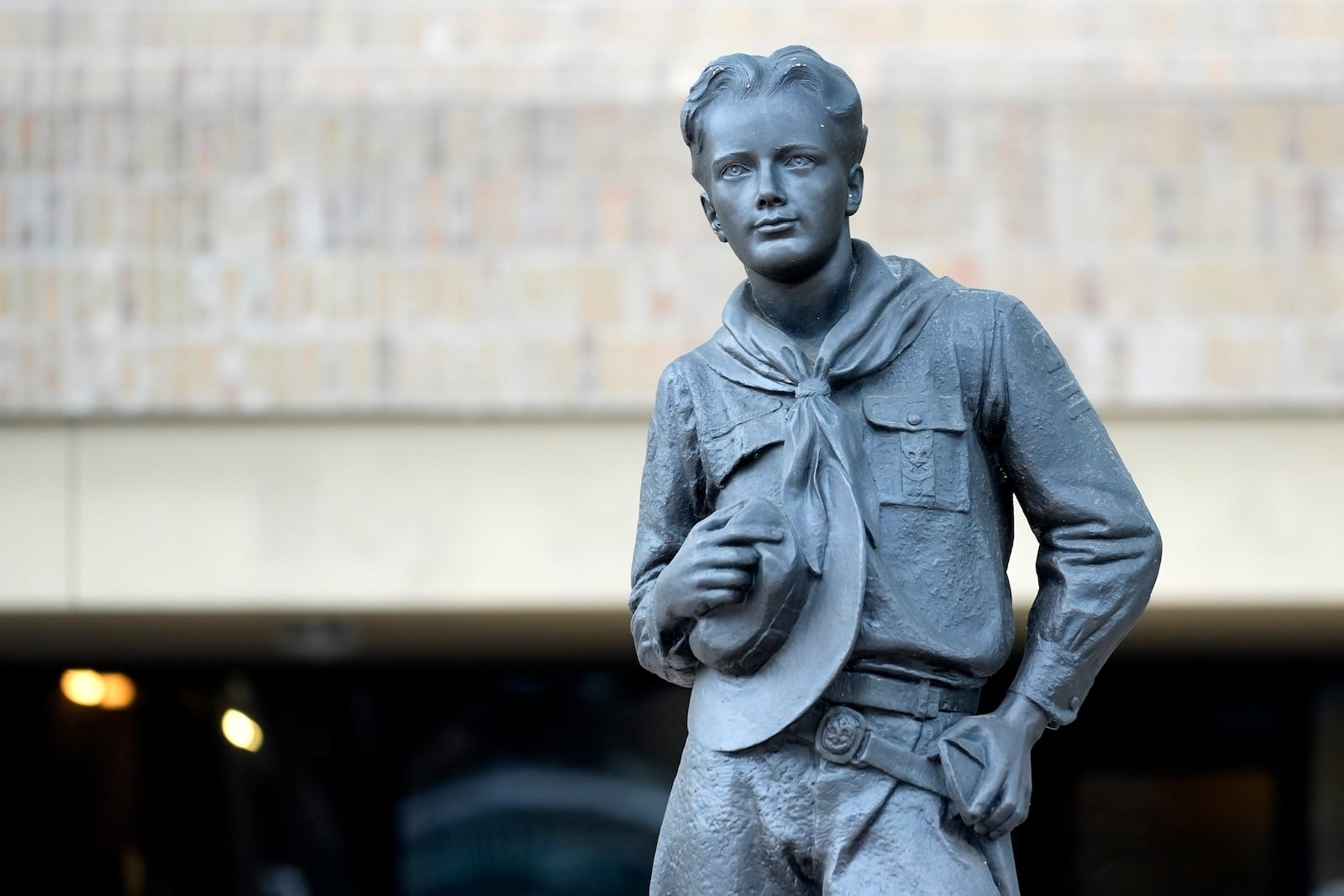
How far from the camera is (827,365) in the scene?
3.66 meters

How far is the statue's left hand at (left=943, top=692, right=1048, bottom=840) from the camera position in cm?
342

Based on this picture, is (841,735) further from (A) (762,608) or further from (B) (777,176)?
(B) (777,176)

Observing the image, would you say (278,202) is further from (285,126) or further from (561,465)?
(561,465)

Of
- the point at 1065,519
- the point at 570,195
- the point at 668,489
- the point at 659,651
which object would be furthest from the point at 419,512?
the point at 1065,519

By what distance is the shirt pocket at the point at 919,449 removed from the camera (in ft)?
11.8

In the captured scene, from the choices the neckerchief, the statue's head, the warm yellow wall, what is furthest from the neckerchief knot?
the warm yellow wall

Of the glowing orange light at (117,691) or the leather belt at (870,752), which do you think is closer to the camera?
the leather belt at (870,752)

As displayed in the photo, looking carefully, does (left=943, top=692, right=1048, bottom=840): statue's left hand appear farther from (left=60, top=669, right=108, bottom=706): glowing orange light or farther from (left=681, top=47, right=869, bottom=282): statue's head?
(left=60, top=669, right=108, bottom=706): glowing orange light

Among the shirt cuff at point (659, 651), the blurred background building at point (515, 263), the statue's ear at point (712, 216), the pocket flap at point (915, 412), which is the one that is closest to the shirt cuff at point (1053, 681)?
the pocket flap at point (915, 412)

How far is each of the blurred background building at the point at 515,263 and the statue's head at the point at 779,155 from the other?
17.0 ft

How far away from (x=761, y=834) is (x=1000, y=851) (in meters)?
0.40

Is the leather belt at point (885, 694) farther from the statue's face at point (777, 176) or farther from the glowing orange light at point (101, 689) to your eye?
the glowing orange light at point (101, 689)

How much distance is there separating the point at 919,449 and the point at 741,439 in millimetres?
318

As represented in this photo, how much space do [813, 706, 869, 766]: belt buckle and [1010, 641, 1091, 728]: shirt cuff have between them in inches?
12.1
